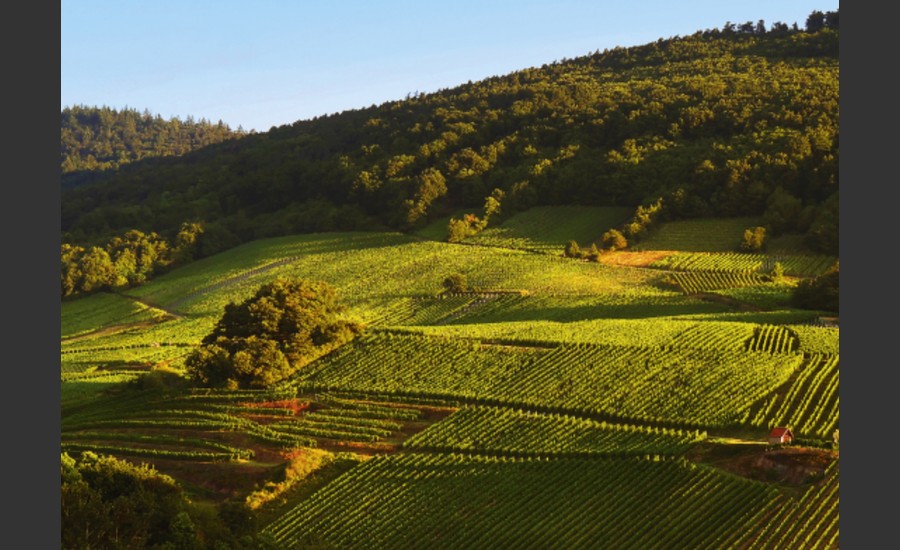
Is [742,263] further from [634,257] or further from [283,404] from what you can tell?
[283,404]

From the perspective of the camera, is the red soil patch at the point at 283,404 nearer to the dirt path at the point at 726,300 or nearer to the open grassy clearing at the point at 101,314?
the dirt path at the point at 726,300

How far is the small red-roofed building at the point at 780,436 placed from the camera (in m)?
38.6

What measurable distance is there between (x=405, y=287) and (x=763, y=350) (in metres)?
39.4

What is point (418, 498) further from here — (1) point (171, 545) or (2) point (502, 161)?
(2) point (502, 161)

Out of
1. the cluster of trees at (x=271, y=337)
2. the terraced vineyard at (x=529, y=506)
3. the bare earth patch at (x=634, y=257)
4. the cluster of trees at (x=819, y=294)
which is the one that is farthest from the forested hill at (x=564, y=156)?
the terraced vineyard at (x=529, y=506)

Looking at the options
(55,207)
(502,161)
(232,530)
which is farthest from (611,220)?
(55,207)

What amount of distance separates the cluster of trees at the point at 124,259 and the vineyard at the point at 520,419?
102 ft

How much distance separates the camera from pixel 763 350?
52.1 meters

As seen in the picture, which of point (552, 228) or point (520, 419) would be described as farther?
point (552, 228)

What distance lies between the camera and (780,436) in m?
38.9

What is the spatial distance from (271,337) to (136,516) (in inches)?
1228

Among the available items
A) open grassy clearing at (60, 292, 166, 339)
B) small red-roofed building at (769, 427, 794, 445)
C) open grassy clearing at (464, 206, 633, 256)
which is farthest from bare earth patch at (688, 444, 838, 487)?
open grassy clearing at (60, 292, 166, 339)

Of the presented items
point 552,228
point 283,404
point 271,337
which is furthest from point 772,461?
point 552,228

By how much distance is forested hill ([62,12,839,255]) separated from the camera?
93375 millimetres
